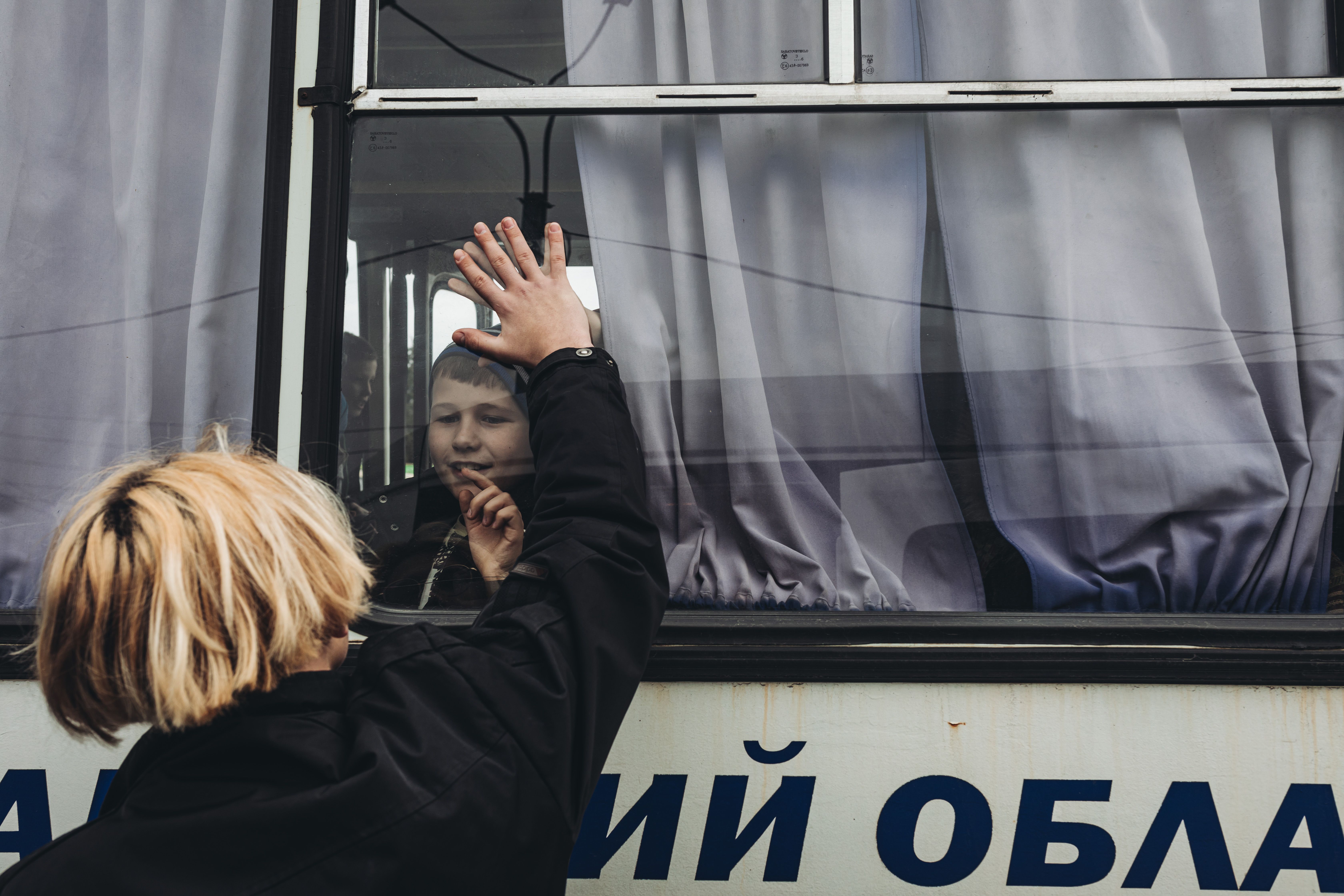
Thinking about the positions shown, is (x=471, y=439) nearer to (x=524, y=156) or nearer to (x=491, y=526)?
(x=491, y=526)

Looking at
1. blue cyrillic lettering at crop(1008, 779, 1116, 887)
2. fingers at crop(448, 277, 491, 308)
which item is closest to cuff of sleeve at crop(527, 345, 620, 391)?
fingers at crop(448, 277, 491, 308)

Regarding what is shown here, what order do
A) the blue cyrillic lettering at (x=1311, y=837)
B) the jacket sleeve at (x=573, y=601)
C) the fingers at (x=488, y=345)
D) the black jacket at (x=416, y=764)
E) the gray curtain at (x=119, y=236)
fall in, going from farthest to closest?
the gray curtain at (x=119, y=236) → the fingers at (x=488, y=345) → the blue cyrillic lettering at (x=1311, y=837) → the jacket sleeve at (x=573, y=601) → the black jacket at (x=416, y=764)

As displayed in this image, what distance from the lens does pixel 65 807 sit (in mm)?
1332

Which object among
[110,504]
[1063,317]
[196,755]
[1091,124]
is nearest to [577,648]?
[196,755]

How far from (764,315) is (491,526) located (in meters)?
0.55

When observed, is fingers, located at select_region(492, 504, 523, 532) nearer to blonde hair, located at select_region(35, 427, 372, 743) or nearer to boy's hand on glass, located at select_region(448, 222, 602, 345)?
boy's hand on glass, located at select_region(448, 222, 602, 345)

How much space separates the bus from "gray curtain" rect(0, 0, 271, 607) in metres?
0.13

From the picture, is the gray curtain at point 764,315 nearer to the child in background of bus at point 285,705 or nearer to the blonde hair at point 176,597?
the child in background of bus at point 285,705

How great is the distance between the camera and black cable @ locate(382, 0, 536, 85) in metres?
1.41

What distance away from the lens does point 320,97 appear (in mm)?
1376

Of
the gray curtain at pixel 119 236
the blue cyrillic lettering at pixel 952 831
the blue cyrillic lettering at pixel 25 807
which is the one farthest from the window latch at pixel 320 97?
the blue cyrillic lettering at pixel 952 831

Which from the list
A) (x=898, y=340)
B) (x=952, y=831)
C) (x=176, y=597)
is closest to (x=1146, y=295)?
(x=898, y=340)

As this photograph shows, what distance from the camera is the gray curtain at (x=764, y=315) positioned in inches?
54.8

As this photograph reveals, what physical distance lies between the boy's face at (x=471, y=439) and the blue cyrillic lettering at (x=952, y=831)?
2.41 feet
